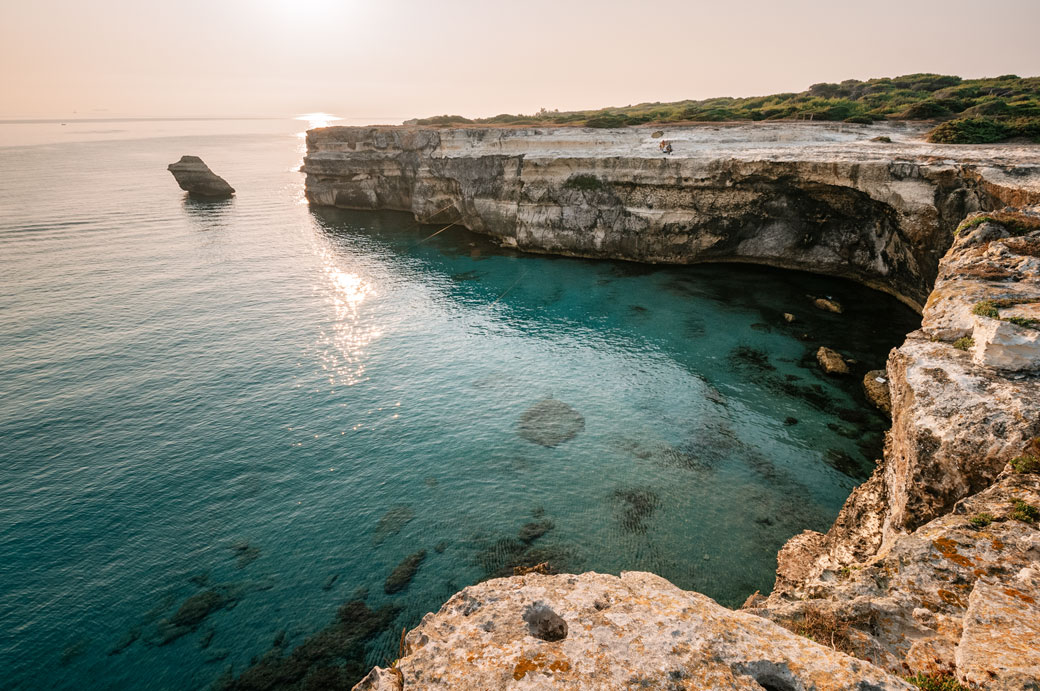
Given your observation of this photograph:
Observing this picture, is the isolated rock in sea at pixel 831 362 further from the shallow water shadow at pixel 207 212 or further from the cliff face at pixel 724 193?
the shallow water shadow at pixel 207 212

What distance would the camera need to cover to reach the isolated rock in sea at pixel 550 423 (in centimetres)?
2319

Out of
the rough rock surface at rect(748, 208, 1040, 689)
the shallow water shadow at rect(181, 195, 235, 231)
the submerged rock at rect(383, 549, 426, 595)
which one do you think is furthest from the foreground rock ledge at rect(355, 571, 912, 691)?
the shallow water shadow at rect(181, 195, 235, 231)

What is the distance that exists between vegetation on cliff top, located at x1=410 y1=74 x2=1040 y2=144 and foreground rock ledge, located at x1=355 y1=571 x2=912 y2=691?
162 feet

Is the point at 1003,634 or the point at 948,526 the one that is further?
the point at 948,526

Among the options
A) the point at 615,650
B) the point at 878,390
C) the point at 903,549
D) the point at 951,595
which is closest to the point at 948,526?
the point at 903,549

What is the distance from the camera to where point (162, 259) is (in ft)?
159

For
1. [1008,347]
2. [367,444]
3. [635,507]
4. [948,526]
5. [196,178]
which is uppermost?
[196,178]

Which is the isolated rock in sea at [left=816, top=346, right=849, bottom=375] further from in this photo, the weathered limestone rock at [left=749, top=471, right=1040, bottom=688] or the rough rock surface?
the weathered limestone rock at [left=749, top=471, right=1040, bottom=688]

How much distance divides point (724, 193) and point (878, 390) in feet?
75.3

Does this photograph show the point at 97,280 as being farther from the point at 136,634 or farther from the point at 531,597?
the point at 531,597

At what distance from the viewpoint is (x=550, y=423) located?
2434 centimetres

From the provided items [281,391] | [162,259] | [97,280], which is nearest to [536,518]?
[281,391]

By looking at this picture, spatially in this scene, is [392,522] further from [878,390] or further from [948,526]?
[878,390]

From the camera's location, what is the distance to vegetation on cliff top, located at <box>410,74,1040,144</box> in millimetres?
37938
